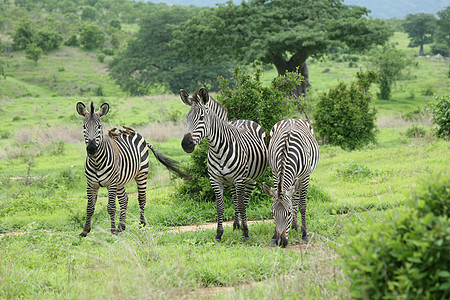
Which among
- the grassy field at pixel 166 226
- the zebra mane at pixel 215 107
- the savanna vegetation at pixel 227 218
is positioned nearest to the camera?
the savanna vegetation at pixel 227 218

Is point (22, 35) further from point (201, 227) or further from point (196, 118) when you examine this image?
point (196, 118)

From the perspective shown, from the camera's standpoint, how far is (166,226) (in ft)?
31.6

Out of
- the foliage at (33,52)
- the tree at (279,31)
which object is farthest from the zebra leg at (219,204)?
the foliage at (33,52)

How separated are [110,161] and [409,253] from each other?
6416mm

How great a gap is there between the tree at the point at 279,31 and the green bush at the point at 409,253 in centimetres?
2096

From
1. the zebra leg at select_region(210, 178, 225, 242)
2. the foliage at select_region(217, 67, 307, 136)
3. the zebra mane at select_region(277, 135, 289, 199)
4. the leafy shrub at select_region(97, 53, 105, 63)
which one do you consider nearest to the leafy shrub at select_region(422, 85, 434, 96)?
the foliage at select_region(217, 67, 307, 136)

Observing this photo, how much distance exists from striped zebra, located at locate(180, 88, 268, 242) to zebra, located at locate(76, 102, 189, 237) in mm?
1578

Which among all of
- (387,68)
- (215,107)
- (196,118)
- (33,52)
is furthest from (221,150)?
(33,52)

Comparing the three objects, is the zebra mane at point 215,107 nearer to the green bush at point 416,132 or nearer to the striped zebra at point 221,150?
the striped zebra at point 221,150

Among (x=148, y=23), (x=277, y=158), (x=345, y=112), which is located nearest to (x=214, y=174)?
(x=277, y=158)

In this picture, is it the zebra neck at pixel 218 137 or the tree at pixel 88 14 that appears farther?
the tree at pixel 88 14

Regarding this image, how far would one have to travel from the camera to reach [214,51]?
2800cm

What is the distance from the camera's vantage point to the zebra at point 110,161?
8.31 m

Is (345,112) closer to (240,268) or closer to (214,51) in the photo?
(214,51)
